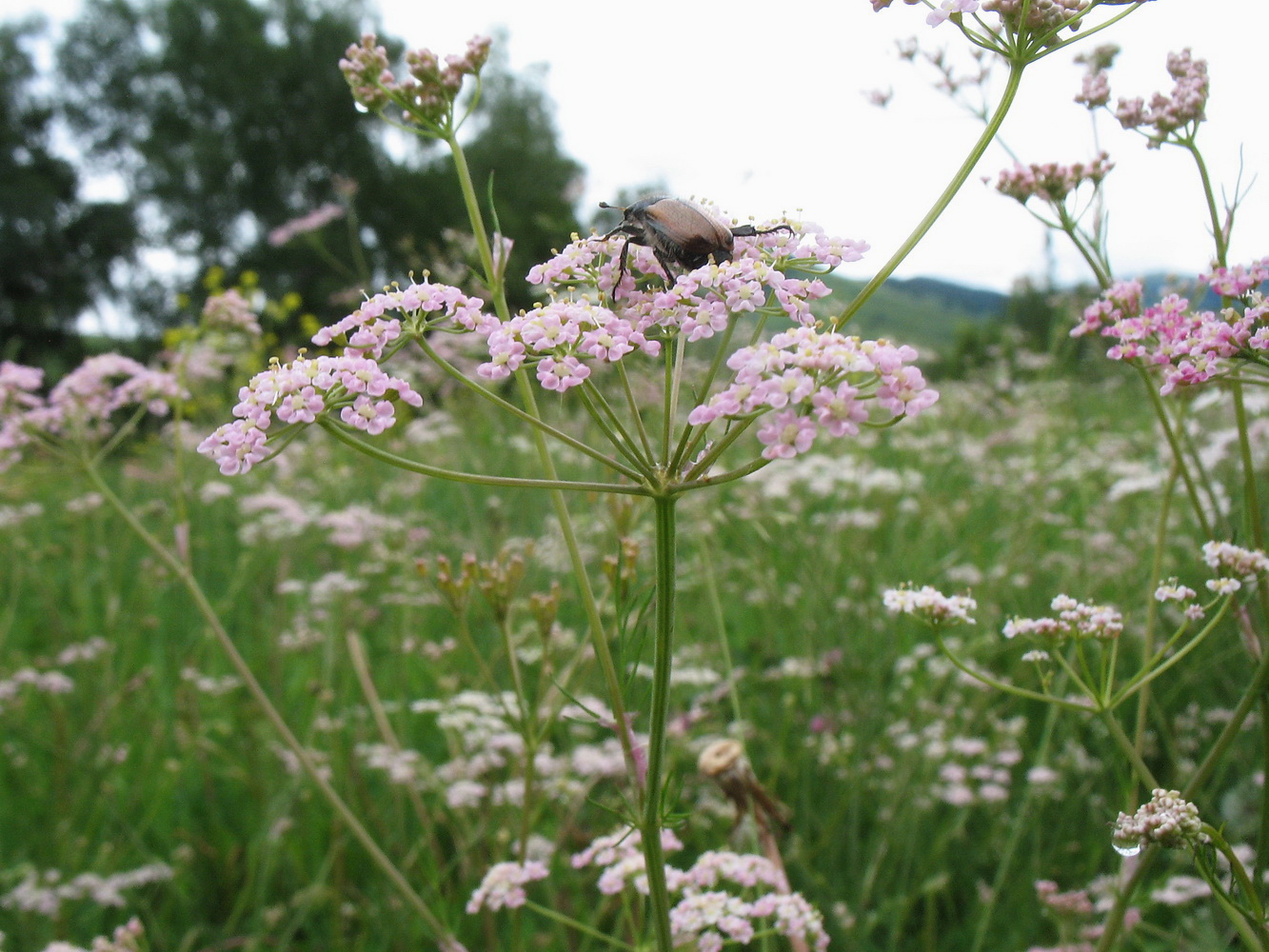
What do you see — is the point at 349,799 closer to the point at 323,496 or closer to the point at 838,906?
the point at 838,906

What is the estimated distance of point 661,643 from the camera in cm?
102

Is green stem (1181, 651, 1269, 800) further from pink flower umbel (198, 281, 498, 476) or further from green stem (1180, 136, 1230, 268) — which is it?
pink flower umbel (198, 281, 498, 476)

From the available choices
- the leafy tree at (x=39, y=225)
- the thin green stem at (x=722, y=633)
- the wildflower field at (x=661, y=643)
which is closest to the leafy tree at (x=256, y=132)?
the leafy tree at (x=39, y=225)

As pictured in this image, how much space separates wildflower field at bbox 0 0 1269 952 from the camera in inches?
46.1

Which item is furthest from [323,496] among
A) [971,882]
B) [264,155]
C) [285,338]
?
[264,155]

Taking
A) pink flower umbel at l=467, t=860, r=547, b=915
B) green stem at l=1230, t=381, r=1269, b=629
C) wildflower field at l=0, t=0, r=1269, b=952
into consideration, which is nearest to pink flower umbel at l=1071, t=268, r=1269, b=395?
wildflower field at l=0, t=0, r=1269, b=952

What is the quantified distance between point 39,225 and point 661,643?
32299 mm

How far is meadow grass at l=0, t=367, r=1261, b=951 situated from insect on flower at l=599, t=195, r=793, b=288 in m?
0.49

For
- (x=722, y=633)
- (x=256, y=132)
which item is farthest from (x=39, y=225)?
(x=722, y=633)

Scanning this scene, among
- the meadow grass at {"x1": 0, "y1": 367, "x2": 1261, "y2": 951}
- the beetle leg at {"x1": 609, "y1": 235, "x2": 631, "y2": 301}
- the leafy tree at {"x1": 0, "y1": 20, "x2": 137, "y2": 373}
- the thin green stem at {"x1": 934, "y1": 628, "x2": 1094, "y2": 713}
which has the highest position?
the leafy tree at {"x1": 0, "y1": 20, "x2": 137, "y2": 373}

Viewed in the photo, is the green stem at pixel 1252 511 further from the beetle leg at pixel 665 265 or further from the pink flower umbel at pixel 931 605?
the beetle leg at pixel 665 265

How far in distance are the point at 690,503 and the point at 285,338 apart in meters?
10.1

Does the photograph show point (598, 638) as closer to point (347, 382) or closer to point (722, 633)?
point (347, 382)

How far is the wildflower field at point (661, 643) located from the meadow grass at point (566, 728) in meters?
0.03
